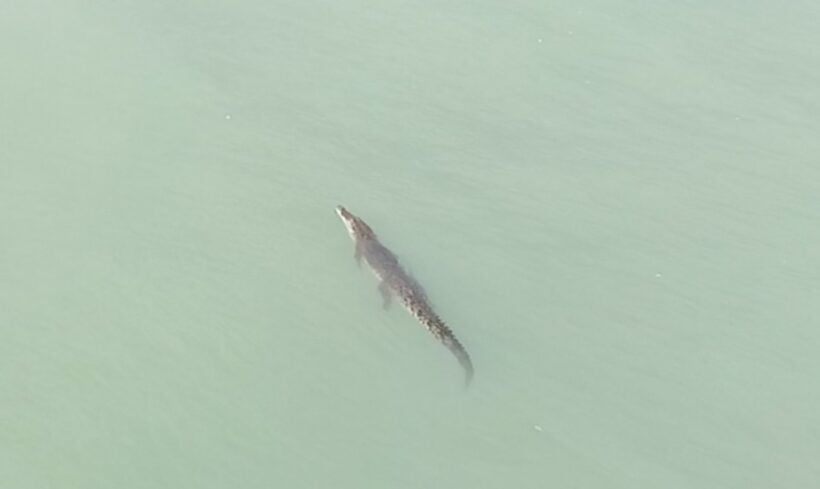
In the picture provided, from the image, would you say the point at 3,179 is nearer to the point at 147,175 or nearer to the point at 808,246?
the point at 147,175

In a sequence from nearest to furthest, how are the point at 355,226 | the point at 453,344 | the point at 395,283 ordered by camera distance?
the point at 453,344 < the point at 395,283 < the point at 355,226

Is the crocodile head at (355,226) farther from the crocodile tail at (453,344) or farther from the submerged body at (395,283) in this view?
the crocodile tail at (453,344)

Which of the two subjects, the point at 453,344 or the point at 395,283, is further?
the point at 395,283

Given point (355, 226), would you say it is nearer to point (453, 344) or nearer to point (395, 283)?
point (395, 283)

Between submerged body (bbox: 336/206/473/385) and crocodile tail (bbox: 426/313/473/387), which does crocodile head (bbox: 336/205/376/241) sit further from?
crocodile tail (bbox: 426/313/473/387)

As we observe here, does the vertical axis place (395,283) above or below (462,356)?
above

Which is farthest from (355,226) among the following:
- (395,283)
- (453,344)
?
(453,344)

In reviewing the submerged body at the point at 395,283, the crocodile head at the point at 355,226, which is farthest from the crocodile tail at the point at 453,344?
the crocodile head at the point at 355,226

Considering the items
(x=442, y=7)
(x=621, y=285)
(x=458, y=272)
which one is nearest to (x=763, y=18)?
(x=442, y=7)
